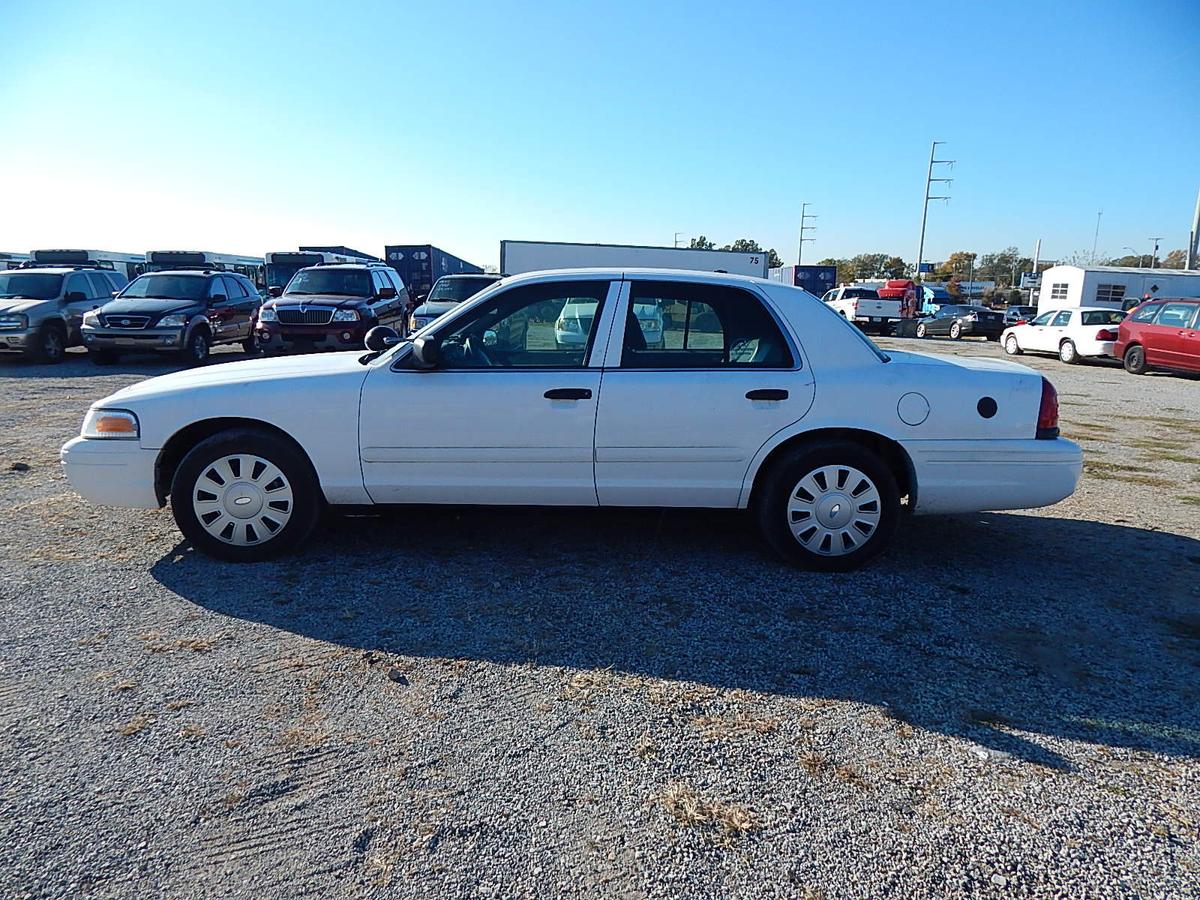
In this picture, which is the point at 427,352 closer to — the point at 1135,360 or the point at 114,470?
the point at 114,470

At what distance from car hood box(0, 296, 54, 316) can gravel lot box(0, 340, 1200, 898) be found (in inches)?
483

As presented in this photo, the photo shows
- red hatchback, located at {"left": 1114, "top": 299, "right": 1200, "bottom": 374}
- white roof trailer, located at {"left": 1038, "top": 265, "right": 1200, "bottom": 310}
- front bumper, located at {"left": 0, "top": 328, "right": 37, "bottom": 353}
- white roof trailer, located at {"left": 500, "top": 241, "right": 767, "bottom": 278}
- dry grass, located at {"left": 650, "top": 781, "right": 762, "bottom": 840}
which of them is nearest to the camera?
dry grass, located at {"left": 650, "top": 781, "right": 762, "bottom": 840}

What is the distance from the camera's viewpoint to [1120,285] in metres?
37.3

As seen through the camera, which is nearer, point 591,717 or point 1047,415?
point 591,717

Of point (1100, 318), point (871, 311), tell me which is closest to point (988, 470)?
point (1100, 318)

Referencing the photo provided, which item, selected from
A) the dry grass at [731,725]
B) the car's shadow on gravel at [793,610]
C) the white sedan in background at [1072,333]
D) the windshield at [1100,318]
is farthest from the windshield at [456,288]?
the windshield at [1100,318]

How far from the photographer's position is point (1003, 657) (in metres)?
3.41

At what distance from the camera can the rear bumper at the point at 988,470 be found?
4289 mm

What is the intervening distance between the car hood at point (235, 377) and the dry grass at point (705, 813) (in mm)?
2824

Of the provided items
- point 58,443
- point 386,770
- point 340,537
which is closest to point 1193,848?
point 386,770

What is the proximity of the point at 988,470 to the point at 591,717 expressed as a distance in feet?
9.03

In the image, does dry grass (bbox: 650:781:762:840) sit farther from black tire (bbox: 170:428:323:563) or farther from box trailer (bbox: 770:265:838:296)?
box trailer (bbox: 770:265:838:296)

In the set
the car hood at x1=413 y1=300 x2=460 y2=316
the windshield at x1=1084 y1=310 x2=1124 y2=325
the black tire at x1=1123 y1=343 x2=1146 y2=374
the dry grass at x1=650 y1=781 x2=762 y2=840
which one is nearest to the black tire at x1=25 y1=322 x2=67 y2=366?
the car hood at x1=413 y1=300 x2=460 y2=316

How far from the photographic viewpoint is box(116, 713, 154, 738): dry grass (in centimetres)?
276
